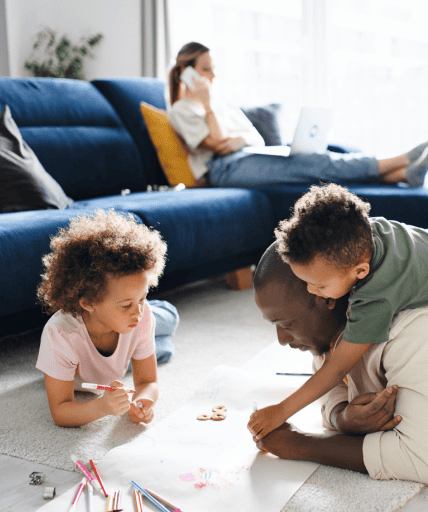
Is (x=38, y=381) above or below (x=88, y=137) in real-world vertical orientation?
below

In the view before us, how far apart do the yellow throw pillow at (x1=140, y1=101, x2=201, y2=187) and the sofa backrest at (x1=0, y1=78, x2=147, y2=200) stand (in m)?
0.10

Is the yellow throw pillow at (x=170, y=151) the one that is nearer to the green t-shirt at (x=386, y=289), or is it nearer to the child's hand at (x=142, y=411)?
the child's hand at (x=142, y=411)

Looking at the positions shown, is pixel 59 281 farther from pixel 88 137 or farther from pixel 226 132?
pixel 226 132

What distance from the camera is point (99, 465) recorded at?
1018 mm

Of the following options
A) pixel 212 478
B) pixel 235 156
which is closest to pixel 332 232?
pixel 212 478

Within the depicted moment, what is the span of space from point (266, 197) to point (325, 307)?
4.39 ft

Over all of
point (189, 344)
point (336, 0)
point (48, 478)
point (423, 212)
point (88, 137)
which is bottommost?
point (189, 344)

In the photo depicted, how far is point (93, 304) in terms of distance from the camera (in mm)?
1185

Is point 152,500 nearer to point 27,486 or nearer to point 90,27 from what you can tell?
point 27,486

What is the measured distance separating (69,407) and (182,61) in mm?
1845

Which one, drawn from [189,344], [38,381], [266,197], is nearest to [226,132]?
[266,197]

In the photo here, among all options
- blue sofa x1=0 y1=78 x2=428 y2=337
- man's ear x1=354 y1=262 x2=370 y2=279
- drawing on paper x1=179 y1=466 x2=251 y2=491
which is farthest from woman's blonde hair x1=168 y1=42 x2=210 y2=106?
drawing on paper x1=179 y1=466 x2=251 y2=491

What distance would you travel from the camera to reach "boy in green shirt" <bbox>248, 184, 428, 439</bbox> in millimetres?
936

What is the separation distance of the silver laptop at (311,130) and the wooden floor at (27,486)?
1.62 metres
